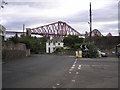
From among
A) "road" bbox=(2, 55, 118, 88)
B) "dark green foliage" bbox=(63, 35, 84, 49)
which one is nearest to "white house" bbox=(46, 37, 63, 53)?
"dark green foliage" bbox=(63, 35, 84, 49)

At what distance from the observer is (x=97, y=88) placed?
9.14 meters

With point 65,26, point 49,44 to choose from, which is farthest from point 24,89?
point 65,26

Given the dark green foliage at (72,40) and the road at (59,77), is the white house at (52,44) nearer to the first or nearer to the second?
the dark green foliage at (72,40)

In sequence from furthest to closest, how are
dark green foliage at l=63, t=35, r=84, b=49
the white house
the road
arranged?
the white house, dark green foliage at l=63, t=35, r=84, b=49, the road

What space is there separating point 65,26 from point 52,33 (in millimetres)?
22720

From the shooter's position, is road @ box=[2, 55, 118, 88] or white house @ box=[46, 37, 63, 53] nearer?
road @ box=[2, 55, 118, 88]

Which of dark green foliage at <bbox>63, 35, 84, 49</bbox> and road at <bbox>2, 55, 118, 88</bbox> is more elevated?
dark green foliage at <bbox>63, 35, 84, 49</bbox>

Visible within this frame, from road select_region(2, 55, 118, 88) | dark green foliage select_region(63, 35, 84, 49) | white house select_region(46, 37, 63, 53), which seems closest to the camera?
road select_region(2, 55, 118, 88)

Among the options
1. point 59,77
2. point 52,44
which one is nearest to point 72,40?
point 52,44

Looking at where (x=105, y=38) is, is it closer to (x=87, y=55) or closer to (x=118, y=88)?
(x=87, y=55)

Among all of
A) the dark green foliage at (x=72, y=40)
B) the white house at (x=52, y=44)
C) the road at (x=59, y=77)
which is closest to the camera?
the road at (x=59, y=77)

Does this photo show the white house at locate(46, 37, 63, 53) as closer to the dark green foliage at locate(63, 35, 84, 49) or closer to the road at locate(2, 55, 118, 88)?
the dark green foliage at locate(63, 35, 84, 49)

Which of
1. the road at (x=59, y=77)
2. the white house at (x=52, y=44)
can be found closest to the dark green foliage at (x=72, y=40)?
the white house at (x=52, y=44)

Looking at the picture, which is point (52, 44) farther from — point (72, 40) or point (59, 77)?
point (59, 77)
